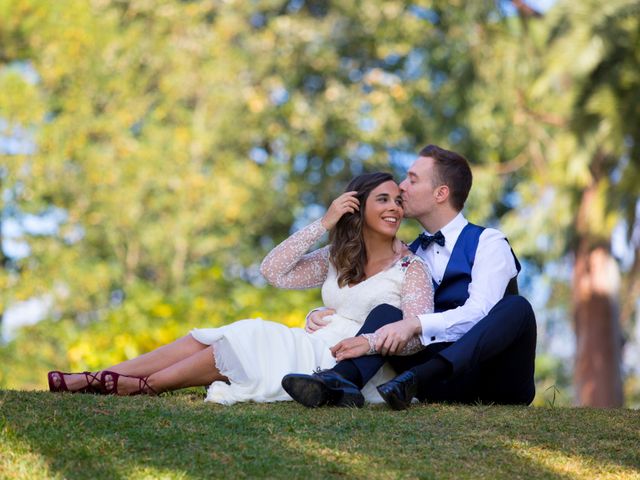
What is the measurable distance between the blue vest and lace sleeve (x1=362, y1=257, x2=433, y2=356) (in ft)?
0.47

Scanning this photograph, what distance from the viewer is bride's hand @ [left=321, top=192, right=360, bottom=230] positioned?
5.17 metres

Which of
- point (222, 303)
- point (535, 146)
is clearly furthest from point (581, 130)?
point (222, 303)

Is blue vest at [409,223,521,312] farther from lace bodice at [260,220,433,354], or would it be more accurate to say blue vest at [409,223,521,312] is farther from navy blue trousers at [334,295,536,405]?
navy blue trousers at [334,295,536,405]

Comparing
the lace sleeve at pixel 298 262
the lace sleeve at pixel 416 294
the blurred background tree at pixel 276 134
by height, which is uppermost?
the blurred background tree at pixel 276 134

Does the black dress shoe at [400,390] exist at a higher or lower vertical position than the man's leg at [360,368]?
lower

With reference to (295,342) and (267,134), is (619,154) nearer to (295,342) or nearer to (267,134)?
(267,134)

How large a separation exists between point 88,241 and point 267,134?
341 centimetres

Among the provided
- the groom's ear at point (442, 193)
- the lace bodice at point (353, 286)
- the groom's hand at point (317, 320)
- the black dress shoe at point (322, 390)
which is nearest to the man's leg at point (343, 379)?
the black dress shoe at point (322, 390)

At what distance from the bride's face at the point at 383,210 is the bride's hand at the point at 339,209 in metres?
0.08

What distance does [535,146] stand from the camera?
15.0 meters

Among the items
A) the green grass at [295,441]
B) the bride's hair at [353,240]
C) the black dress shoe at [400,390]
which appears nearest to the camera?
the green grass at [295,441]

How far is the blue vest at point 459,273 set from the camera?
16.9 feet

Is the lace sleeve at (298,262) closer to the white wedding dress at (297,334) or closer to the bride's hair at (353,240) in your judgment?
the white wedding dress at (297,334)

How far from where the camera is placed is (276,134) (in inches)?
687
